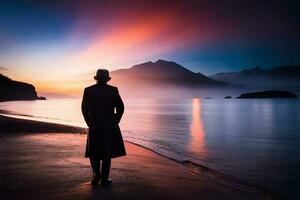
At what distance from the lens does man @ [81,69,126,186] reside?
23.0 ft

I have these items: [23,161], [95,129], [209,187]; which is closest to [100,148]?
[95,129]

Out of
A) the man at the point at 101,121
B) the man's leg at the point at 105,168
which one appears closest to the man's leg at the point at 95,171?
the man at the point at 101,121

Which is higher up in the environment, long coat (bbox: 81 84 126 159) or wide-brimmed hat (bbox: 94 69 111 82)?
wide-brimmed hat (bbox: 94 69 111 82)

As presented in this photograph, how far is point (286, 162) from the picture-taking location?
1493cm

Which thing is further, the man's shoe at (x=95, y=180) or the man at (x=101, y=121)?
the man's shoe at (x=95, y=180)

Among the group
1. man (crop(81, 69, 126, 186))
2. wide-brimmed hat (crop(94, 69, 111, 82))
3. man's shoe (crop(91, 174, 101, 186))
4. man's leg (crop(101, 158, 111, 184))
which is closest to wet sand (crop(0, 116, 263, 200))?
man's shoe (crop(91, 174, 101, 186))

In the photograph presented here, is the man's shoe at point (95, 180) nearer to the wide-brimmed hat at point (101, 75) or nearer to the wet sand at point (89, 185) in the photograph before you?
the wet sand at point (89, 185)

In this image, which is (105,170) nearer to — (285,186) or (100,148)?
(100,148)

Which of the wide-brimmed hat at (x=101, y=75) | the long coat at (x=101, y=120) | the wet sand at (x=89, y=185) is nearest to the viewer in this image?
the wet sand at (x=89, y=185)

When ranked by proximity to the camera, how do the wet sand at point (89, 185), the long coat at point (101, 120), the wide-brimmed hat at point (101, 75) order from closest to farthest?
the wet sand at point (89, 185) < the long coat at point (101, 120) < the wide-brimmed hat at point (101, 75)

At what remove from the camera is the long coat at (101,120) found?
23.0 feet

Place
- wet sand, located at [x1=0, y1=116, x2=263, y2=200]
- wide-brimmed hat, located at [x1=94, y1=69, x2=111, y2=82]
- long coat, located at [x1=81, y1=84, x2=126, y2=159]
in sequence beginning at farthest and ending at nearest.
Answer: wide-brimmed hat, located at [x1=94, y1=69, x2=111, y2=82] → long coat, located at [x1=81, y1=84, x2=126, y2=159] → wet sand, located at [x1=0, y1=116, x2=263, y2=200]

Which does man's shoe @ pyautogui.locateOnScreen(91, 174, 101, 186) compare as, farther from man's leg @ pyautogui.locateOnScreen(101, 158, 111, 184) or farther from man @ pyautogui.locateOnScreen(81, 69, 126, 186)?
man's leg @ pyautogui.locateOnScreen(101, 158, 111, 184)

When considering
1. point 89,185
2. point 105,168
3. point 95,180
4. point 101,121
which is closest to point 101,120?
point 101,121
